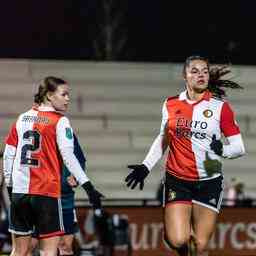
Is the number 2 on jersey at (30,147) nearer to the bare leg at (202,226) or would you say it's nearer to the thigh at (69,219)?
the bare leg at (202,226)

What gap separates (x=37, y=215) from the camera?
8.25 meters

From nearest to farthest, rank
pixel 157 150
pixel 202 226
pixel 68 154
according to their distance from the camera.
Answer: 1. pixel 68 154
2. pixel 202 226
3. pixel 157 150

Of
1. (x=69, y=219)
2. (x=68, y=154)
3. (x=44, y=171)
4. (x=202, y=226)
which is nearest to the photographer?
(x=68, y=154)

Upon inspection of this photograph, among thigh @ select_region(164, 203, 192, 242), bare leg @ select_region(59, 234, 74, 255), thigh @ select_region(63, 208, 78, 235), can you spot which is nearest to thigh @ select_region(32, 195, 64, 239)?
thigh @ select_region(164, 203, 192, 242)

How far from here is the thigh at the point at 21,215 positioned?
27.1 ft

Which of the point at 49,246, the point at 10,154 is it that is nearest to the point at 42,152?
the point at 10,154

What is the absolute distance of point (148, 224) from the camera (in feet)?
46.7

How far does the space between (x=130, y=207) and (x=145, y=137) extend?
7.56 metres

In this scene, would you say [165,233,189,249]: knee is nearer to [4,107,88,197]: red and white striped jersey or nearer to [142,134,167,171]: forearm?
[142,134,167,171]: forearm

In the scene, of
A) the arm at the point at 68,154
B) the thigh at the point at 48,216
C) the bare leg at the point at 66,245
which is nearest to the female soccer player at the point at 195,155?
the arm at the point at 68,154

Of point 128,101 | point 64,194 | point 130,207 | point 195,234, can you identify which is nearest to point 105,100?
point 128,101

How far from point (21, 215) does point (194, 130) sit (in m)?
1.59

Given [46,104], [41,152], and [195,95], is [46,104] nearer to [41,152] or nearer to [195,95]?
[41,152]

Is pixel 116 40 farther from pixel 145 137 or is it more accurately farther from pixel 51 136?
pixel 51 136
